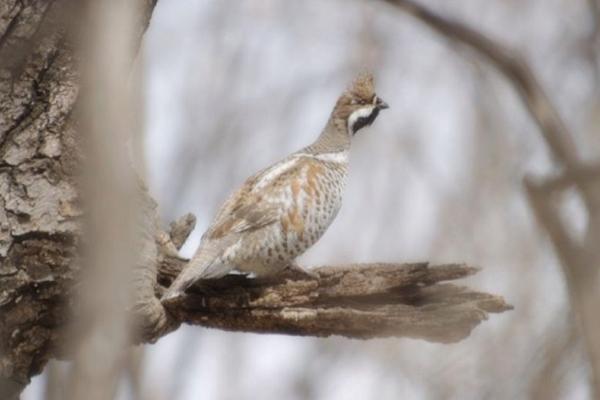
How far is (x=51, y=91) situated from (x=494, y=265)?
5.64 metres

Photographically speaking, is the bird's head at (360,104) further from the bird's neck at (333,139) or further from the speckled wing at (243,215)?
the speckled wing at (243,215)

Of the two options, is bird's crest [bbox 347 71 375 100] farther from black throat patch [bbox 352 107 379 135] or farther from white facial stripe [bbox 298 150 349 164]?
white facial stripe [bbox 298 150 349 164]

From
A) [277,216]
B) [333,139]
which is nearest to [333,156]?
[333,139]

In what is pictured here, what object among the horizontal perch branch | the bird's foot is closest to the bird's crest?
the bird's foot

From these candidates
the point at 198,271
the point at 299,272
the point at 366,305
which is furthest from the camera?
the point at 299,272

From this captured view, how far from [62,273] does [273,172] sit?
2171 millimetres

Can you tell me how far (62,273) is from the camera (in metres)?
4.55

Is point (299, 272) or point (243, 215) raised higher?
point (243, 215)

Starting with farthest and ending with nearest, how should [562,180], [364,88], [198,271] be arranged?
[364,88]
[198,271]
[562,180]

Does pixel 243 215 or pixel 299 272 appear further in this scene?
pixel 243 215

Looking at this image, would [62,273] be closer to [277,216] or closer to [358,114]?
[277,216]

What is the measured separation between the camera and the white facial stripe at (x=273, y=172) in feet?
21.1

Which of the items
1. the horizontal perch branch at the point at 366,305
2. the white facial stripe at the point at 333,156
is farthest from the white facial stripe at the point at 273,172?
the horizontal perch branch at the point at 366,305

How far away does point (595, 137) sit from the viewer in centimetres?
934
